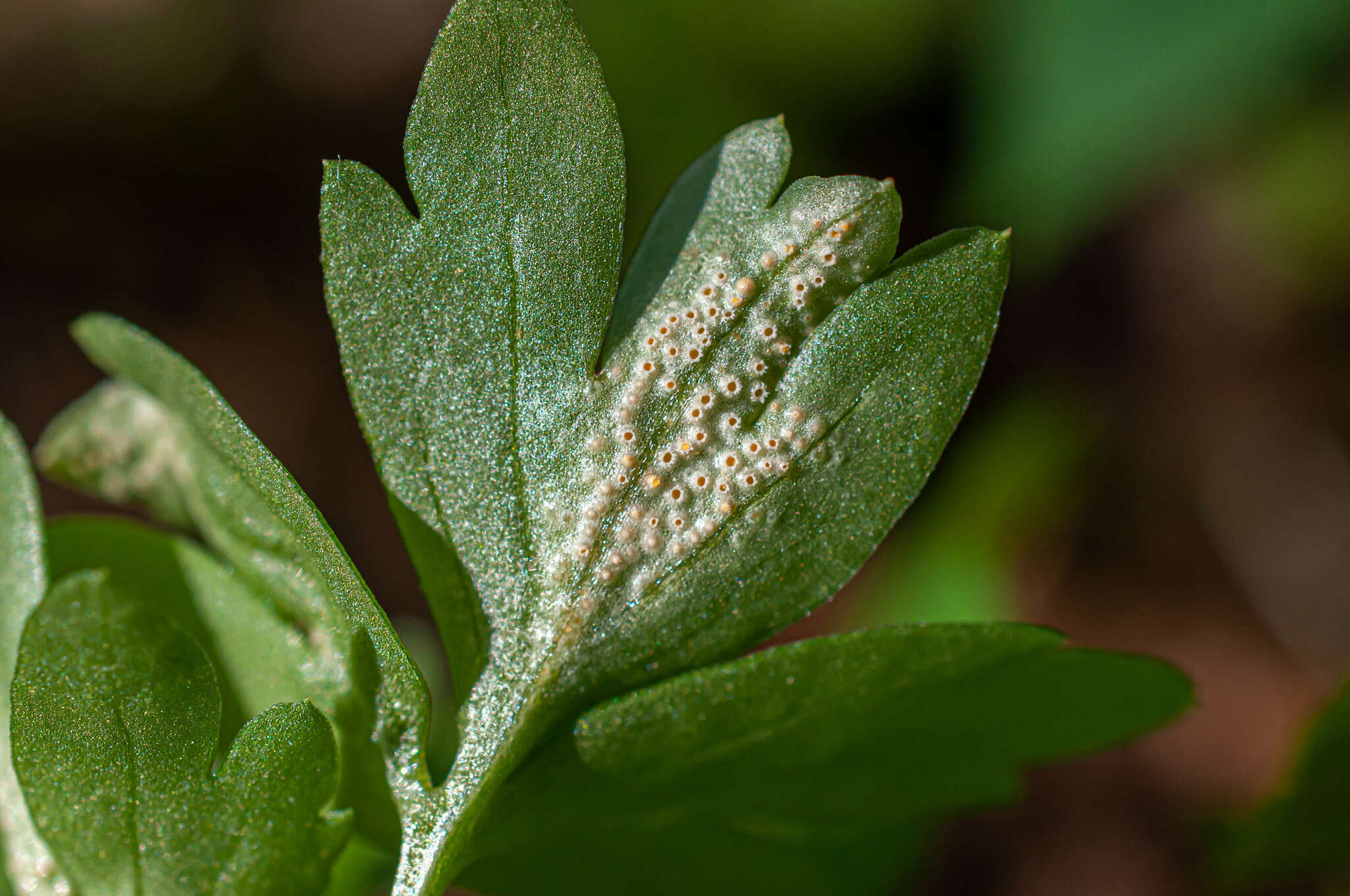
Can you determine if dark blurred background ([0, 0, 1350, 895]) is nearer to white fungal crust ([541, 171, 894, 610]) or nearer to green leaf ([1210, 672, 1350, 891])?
green leaf ([1210, 672, 1350, 891])

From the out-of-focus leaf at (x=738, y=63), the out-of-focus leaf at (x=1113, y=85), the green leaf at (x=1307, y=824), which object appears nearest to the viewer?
the green leaf at (x=1307, y=824)

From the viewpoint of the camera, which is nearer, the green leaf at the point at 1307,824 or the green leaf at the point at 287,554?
the green leaf at the point at 287,554

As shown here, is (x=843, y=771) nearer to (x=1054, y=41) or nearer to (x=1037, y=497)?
(x=1037, y=497)

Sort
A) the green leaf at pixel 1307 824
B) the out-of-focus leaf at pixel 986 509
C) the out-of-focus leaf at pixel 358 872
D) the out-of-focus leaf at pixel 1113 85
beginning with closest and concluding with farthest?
1. the out-of-focus leaf at pixel 358 872
2. the green leaf at pixel 1307 824
3. the out-of-focus leaf at pixel 986 509
4. the out-of-focus leaf at pixel 1113 85

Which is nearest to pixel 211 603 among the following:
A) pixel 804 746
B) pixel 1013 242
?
pixel 804 746

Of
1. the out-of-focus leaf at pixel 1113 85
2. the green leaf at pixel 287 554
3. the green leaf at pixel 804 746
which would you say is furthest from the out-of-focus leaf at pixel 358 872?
the out-of-focus leaf at pixel 1113 85

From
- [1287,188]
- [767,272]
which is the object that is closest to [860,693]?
[767,272]

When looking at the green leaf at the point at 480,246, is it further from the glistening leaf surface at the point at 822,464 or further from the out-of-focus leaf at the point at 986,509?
the out-of-focus leaf at the point at 986,509

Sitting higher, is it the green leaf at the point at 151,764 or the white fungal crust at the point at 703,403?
the white fungal crust at the point at 703,403

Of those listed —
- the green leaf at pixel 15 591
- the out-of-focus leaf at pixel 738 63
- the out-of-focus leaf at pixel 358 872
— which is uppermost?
the out-of-focus leaf at pixel 738 63
